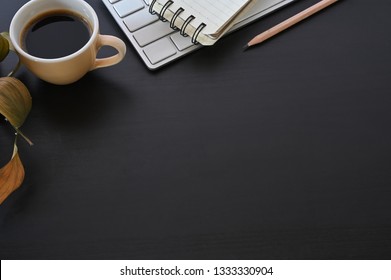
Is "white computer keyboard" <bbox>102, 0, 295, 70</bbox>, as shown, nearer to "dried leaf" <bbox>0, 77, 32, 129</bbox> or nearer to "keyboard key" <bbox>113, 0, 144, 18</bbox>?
"keyboard key" <bbox>113, 0, 144, 18</bbox>

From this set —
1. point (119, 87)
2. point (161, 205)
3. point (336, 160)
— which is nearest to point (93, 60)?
point (119, 87)

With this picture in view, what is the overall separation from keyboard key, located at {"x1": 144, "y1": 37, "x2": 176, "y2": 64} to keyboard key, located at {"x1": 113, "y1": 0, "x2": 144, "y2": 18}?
56 millimetres

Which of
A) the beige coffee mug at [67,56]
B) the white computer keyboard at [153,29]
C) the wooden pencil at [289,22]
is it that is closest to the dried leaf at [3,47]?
the beige coffee mug at [67,56]

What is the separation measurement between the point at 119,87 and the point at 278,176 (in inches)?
8.3

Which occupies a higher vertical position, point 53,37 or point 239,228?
point 53,37

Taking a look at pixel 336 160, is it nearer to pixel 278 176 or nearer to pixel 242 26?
pixel 278 176

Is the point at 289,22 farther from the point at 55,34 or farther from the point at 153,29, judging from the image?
the point at 55,34

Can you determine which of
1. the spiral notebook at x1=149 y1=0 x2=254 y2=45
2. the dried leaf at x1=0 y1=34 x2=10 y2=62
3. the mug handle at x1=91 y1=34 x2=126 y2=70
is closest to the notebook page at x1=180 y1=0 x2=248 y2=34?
the spiral notebook at x1=149 y1=0 x2=254 y2=45

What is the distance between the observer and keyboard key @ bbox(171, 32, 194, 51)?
2.07 feet

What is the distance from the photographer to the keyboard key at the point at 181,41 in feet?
2.07

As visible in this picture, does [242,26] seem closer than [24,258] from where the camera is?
No

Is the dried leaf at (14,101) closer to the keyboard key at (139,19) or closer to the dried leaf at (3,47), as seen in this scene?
the dried leaf at (3,47)

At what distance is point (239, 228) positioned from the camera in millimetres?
557

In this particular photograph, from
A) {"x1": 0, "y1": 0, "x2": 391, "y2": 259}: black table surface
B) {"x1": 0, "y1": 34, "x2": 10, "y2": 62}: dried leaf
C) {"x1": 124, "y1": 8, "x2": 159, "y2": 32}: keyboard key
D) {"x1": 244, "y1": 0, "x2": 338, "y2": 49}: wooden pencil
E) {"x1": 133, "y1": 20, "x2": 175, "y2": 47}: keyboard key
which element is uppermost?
{"x1": 0, "y1": 34, "x2": 10, "y2": 62}: dried leaf
